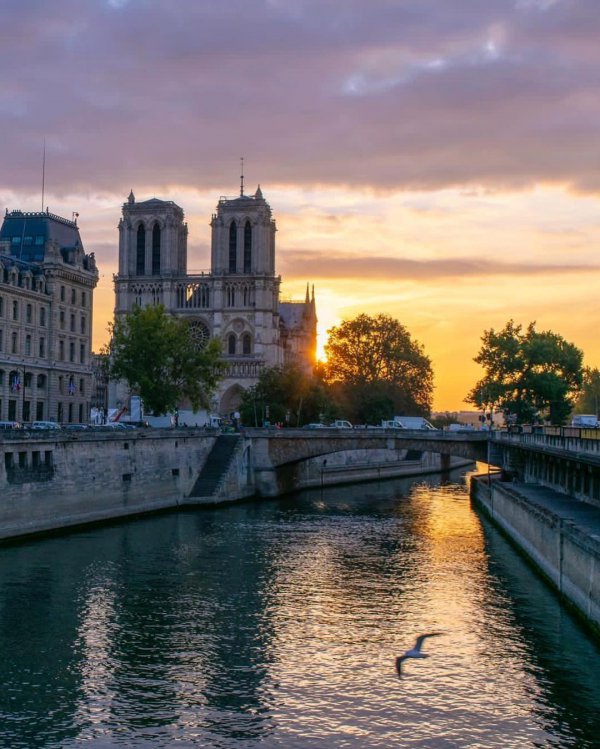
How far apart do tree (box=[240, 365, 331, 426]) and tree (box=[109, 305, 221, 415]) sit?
69.9ft

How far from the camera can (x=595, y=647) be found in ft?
105

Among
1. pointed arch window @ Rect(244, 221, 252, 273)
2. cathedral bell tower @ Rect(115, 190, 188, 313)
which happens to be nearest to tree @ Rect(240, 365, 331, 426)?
pointed arch window @ Rect(244, 221, 252, 273)

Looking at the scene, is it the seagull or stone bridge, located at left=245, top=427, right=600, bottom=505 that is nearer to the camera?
the seagull

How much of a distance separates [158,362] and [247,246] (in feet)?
198

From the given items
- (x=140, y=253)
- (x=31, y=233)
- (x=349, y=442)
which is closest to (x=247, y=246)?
(x=140, y=253)

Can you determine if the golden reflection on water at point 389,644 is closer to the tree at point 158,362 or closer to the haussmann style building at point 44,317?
the tree at point 158,362

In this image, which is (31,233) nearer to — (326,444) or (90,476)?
(326,444)

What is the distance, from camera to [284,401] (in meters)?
118

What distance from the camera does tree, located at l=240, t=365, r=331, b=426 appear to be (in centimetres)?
11725

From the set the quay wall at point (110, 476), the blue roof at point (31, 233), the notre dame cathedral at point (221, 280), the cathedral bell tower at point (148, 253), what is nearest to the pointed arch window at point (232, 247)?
the notre dame cathedral at point (221, 280)

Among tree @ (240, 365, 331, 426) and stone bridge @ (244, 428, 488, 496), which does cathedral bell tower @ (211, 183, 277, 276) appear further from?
stone bridge @ (244, 428, 488, 496)

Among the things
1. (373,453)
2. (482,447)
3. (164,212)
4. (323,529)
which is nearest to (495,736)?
(323,529)

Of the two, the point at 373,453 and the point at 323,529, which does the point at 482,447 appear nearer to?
the point at 323,529

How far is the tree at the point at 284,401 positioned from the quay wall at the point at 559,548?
5814cm
